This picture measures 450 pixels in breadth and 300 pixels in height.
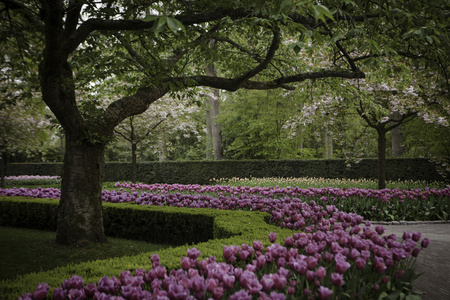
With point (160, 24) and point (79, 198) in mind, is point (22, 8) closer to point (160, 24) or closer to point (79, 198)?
point (79, 198)

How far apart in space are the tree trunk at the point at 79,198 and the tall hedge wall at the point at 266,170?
13.5 meters

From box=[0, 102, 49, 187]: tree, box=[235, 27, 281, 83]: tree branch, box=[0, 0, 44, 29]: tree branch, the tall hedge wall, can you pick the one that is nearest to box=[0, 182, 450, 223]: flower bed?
box=[235, 27, 281, 83]: tree branch

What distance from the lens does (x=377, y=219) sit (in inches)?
341

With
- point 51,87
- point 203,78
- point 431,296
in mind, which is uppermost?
point 203,78

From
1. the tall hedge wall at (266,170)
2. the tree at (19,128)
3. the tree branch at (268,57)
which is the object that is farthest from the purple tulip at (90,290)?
the tall hedge wall at (266,170)

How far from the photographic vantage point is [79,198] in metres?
5.89

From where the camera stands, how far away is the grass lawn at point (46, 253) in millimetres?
5145

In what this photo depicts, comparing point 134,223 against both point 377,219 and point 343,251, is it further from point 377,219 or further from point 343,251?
point 377,219

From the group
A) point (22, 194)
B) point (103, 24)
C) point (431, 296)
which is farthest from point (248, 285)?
point (22, 194)

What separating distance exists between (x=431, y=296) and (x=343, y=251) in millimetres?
1468

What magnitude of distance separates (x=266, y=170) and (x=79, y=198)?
13.7 metres

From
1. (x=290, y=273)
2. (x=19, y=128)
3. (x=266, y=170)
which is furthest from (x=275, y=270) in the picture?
(x=19, y=128)

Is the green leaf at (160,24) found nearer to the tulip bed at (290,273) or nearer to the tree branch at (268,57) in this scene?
the tulip bed at (290,273)

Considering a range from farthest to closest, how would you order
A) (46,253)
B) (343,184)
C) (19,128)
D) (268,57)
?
(19,128) < (343,184) < (268,57) < (46,253)
